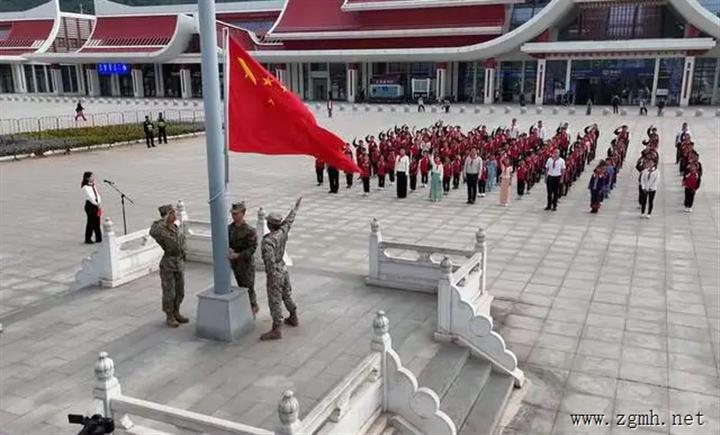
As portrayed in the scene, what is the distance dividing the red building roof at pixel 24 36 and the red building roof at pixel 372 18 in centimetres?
2777

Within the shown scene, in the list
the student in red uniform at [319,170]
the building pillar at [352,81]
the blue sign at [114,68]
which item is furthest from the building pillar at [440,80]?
the student in red uniform at [319,170]

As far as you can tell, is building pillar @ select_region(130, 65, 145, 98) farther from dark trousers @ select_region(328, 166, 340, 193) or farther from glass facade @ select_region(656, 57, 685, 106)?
dark trousers @ select_region(328, 166, 340, 193)

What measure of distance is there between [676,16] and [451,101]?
55.4ft

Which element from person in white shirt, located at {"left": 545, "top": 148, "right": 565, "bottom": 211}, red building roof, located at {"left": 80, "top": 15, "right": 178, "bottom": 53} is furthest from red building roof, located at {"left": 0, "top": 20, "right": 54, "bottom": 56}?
person in white shirt, located at {"left": 545, "top": 148, "right": 565, "bottom": 211}

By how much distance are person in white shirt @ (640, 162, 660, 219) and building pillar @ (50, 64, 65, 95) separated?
65.2 metres

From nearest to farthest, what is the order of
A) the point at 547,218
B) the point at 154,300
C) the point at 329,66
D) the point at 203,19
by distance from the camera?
the point at 203,19, the point at 154,300, the point at 547,218, the point at 329,66

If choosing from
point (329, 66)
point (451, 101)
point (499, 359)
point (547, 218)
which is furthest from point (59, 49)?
point (499, 359)

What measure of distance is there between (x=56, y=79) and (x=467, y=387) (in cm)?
6950

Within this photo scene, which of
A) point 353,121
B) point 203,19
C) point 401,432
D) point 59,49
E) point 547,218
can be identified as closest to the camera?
point 401,432

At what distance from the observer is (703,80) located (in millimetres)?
44500

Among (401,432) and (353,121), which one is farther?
(353,121)

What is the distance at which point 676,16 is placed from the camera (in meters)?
43.8

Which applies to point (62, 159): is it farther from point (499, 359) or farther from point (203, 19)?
point (499, 359)

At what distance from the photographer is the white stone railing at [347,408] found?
4.11 meters
